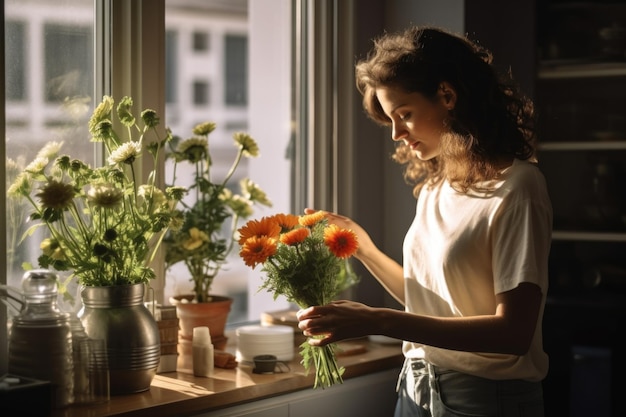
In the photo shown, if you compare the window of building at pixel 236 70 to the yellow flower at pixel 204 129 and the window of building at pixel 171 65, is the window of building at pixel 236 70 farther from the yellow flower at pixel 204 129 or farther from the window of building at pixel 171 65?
the yellow flower at pixel 204 129

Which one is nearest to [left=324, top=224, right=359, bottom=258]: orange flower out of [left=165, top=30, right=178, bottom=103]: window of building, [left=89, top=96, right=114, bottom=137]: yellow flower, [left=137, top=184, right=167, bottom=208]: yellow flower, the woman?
the woman

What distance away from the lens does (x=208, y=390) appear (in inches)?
85.4

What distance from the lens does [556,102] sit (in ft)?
10.7

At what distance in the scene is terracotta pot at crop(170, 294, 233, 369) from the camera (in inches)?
101

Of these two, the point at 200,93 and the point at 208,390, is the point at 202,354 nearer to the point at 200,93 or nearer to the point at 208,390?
the point at 208,390

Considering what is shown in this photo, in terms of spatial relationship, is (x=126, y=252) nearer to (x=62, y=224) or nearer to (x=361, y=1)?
(x=62, y=224)

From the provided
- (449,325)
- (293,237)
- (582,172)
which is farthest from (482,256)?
(582,172)

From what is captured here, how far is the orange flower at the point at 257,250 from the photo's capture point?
1.86m

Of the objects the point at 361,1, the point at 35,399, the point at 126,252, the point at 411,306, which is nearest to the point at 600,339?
the point at 411,306

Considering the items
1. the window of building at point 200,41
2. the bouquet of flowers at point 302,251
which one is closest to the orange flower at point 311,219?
the bouquet of flowers at point 302,251

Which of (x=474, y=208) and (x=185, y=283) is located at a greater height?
(x=474, y=208)

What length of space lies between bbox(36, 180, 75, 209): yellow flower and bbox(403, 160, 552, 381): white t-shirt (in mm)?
848

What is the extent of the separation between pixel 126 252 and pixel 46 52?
0.62m

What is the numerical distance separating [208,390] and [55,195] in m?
0.62
